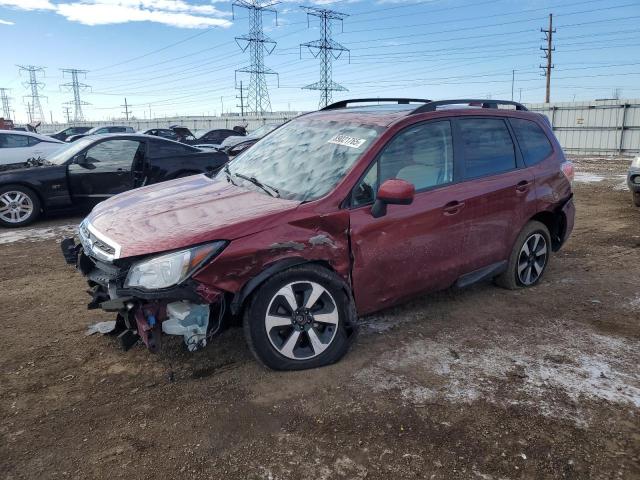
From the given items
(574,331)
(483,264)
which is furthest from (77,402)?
(574,331)

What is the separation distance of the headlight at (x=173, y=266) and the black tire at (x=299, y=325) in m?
0.39

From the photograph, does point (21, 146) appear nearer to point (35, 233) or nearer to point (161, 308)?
point (35, 233)

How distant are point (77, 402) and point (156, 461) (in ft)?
2.71

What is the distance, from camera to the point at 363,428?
8.84 feet

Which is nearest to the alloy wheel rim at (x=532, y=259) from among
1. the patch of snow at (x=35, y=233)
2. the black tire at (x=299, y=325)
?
the black tire at (x=299, y=325)

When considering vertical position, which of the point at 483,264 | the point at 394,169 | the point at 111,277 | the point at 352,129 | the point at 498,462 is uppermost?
the point at 352,129

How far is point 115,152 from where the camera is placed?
810cm

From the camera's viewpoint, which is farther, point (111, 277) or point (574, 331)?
point (574, 331)

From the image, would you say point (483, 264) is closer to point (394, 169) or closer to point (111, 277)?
point (394, 169)

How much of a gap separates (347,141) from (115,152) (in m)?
5.74

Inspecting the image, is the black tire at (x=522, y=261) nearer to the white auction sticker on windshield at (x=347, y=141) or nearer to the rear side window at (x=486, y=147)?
the rear side window at (x=486, y=147)

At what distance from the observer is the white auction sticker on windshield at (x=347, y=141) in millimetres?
3582

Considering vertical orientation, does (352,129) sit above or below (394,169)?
above

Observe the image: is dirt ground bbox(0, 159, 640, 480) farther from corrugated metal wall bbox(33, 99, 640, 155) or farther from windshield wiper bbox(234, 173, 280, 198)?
corrugated metal wall bbox(33, 99, 640, 155)
